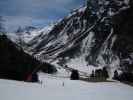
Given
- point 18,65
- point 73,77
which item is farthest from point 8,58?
point 73,77

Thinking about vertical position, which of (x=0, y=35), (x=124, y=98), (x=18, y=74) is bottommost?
(x=124, y=98)

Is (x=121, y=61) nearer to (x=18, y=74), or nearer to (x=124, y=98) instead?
(x=18, y=74)

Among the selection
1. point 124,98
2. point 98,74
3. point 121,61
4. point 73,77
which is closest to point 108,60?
point 121,61

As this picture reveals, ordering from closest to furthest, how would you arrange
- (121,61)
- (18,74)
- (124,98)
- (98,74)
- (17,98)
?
(17,98) < (124,98) < (18,74) < (98,74) < (121,61)

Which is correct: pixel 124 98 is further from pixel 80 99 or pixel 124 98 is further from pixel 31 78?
pixel 31 78

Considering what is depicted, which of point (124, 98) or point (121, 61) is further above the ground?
point (121, 61)

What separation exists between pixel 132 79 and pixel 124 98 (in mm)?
28883

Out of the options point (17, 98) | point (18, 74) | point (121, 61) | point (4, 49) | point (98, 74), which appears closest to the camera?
point (17, 98)

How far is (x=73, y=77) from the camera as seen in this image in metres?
38.2

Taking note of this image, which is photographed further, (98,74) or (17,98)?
(98,74)

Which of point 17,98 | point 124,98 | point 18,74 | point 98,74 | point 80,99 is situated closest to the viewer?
point 17,98

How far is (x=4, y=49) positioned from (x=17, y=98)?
30616 mm

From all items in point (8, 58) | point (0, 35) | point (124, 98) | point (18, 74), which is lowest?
point (124, 98)

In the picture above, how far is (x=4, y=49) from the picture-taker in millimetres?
43719
